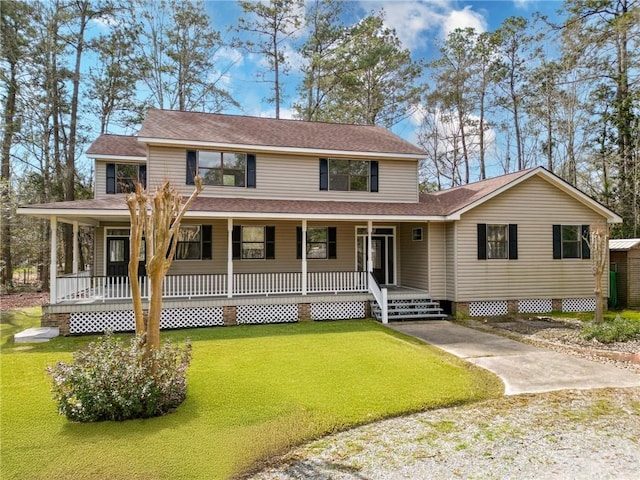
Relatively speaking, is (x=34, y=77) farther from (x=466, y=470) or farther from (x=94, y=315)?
(x=466, y=470)

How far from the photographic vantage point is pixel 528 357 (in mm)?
8312

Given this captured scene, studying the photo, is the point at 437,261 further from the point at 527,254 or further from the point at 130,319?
the point at 130,319

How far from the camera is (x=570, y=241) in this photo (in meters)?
14.0

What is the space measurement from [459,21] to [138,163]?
22.7 m

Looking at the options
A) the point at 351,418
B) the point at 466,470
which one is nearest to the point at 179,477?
the point at 351,418

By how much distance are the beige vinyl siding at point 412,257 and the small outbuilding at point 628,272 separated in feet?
26.0

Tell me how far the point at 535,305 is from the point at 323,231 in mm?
7988

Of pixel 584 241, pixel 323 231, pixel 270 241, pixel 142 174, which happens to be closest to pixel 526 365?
pixel 323 231

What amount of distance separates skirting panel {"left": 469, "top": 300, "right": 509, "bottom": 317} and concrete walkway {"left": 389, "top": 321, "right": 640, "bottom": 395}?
2.65 m

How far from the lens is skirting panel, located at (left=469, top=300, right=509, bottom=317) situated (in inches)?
521

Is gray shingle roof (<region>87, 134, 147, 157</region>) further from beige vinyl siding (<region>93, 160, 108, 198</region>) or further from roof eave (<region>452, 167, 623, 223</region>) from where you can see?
roof eave (<region>452, 167, 623, 223</region>)

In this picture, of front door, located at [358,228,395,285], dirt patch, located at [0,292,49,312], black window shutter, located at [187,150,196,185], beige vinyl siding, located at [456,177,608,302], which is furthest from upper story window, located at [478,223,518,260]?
dirt patch, located at [0,292,49,312]

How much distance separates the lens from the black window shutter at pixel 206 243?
13.6 metres

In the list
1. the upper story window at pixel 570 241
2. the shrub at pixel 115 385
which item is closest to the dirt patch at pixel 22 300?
the shrub at pixel 115 385
